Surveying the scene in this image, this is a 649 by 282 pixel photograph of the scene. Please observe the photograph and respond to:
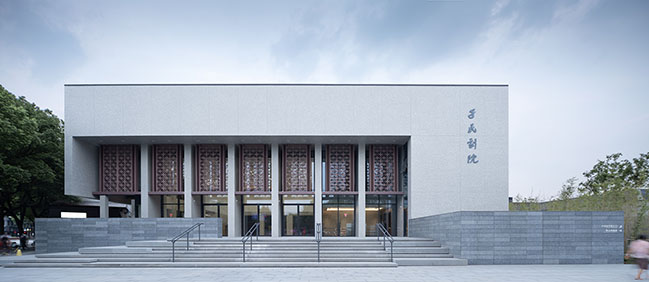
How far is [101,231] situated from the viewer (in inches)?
A: 654

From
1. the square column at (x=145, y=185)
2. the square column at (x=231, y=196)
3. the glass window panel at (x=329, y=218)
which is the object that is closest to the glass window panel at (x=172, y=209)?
the square column at (x=145, y=185)

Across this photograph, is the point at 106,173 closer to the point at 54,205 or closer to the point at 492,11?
the point at 54,205

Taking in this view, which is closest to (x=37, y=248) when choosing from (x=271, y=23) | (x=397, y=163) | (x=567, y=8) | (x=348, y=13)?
A: (x=271, y=23)

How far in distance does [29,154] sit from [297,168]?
1617cm

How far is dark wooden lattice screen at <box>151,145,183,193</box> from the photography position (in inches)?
790

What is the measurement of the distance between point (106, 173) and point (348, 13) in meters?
16.1

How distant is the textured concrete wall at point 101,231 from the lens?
1638 centimetres

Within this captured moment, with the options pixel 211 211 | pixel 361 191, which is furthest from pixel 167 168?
pixel 361 191

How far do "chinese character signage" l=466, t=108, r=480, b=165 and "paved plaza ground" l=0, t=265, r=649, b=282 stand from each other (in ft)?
22.5

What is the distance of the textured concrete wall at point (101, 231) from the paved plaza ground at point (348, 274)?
445 centimetres

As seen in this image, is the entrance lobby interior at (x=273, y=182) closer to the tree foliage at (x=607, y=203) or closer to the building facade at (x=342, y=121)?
the building facade at (x=342, y=121)

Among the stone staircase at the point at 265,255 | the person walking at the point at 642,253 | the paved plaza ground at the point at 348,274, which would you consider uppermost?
the person walking at the point at 642,253

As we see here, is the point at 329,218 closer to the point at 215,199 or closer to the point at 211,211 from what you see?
the point at 215,199

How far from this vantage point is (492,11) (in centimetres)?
1883
